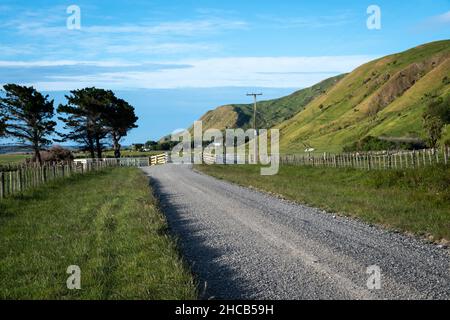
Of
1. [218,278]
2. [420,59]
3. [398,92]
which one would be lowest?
[218,278]

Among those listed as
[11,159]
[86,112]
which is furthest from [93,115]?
[11,159]

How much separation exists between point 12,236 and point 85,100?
205 feet

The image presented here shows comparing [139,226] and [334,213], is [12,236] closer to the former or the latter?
[139,226]

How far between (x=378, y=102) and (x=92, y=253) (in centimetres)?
10702

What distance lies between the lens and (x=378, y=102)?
110m

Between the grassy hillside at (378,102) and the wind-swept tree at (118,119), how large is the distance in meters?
31.1

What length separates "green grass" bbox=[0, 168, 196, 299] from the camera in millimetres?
7383

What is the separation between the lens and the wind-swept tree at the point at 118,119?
74.1 metres

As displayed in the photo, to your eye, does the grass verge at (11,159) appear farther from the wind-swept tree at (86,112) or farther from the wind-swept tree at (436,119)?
the wind-swept tree at (436,119)

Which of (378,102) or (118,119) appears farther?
(378,102)

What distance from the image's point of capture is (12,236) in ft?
40.0

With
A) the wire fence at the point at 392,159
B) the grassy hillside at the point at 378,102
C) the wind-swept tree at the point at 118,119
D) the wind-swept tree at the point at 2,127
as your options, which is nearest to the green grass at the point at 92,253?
the wire fence at the point at 392,159

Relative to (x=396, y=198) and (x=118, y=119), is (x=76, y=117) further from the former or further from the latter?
(x=396, y=198)
